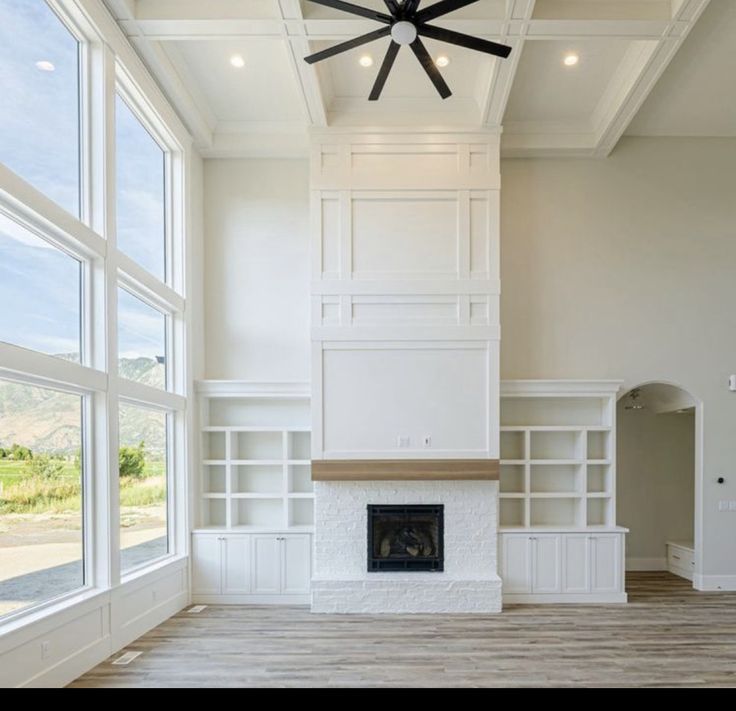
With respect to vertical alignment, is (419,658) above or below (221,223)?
below

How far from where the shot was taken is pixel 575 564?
7.43 m

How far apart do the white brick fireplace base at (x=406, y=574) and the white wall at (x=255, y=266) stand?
1.77m

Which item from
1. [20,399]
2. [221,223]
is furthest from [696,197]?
[20,399]

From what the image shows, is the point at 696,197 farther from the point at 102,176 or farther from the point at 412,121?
the point at 102,176

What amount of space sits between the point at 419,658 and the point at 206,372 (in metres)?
3.99

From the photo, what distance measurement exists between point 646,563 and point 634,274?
363 cm

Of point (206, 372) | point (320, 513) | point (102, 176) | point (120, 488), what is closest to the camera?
point (102, 176)

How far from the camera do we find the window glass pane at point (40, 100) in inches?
169

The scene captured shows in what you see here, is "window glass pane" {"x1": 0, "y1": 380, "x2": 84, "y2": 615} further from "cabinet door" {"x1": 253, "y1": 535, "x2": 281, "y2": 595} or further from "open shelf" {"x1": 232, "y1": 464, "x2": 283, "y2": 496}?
"open shelf" {"x1": 232, "y1": 464, "x2": 283, "y2": 496}

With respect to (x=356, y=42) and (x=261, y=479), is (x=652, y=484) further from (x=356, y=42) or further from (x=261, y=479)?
(x=356, y=42)

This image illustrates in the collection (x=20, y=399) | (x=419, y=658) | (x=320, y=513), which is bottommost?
(x=419, y=658)

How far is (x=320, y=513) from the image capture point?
731 cm

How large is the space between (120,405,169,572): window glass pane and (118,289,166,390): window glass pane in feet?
1.08

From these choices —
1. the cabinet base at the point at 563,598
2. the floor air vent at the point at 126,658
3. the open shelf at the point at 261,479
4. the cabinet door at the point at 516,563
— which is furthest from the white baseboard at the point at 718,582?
the floor air vent at the point at 126,658
